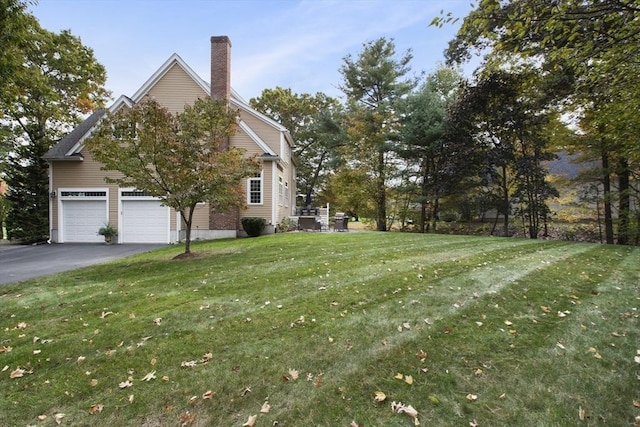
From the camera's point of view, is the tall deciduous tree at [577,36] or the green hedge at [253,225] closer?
the tall deciduous tree at [577,36]

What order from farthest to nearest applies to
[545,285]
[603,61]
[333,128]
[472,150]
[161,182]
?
[333,128] → [472,150] → [161,182] → [545,285] → [603,61]

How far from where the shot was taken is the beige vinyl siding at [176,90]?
15516 mm

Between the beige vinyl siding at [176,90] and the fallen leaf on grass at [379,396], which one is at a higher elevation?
the beige vinyl siding at [176,90]

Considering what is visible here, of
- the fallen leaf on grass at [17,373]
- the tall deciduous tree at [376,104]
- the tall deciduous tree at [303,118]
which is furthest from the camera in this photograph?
the tall deciduous tree at [303,118]

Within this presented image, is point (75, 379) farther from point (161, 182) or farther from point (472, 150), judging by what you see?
point (472, 150)

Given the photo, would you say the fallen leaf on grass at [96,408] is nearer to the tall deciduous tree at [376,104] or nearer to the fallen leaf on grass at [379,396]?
the fallen leaf on grass at [379,396]

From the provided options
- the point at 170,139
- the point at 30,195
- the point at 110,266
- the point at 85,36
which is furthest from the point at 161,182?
the point at 85,36

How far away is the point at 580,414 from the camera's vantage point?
227 centimetres

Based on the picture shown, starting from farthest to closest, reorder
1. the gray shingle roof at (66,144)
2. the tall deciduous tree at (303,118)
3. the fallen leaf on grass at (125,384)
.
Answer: the tall deciduous tree at (303,118), the gray shingle roof at (66,144), the fallen leaf on grass at (125,384)

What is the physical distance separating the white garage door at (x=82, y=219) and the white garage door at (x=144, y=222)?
1.16m

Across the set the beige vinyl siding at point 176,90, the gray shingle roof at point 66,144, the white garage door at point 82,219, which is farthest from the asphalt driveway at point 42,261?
the beige vinyl siding at point 176,90

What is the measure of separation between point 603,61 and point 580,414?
15.3ft

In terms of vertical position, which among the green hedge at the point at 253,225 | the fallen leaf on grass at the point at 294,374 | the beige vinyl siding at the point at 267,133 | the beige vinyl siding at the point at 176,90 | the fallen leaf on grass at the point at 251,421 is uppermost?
the beige vinyl siding at the point at 176,90

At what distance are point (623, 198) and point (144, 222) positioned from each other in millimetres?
19810
